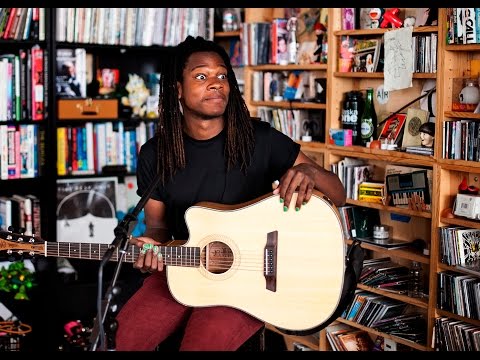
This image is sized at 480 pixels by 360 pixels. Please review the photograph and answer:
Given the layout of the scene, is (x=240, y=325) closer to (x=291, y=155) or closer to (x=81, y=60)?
(x=291, y=155)

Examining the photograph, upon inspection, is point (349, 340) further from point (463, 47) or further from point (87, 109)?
point (87, 109)

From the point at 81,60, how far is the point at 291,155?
74.3 inches

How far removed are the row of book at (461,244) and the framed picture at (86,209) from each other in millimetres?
1864

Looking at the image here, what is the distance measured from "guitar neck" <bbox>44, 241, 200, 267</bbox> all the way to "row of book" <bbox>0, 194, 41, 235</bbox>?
1.74m

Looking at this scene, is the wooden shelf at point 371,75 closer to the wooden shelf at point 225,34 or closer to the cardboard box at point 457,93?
the cardboard box at point 457,93

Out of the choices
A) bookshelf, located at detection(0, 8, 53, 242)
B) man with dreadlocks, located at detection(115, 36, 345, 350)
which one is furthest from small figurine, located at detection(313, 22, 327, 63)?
bookshelf, located at detection(0, 8, 53, 242)

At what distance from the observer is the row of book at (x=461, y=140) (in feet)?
10.2

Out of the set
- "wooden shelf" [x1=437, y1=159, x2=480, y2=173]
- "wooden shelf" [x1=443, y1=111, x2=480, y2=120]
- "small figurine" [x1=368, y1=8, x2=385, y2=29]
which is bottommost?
"wooden shelf" [x1=437, y1=159, x2=480, y2=173]

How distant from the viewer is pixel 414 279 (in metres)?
3.52

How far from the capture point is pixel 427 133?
10.9 ft

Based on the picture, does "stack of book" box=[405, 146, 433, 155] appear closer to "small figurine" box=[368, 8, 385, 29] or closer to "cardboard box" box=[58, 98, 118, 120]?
"small figurine" box=[368, 8, 385, 29]

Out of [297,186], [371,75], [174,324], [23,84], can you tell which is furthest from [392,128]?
[23,84]

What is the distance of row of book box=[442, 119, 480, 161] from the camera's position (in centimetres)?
310
